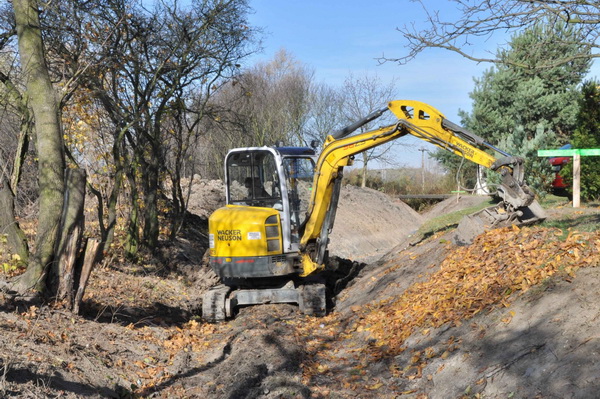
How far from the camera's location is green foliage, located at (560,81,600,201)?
14383 millimetres

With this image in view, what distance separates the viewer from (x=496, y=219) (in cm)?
971

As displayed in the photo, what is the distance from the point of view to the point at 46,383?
18.0 feet

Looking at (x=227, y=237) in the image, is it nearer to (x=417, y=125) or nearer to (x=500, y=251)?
(x=417, y=125)

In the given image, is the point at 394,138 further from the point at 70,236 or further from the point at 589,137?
the point at 589,137

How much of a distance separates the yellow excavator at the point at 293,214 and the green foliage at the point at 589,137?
18.6ft

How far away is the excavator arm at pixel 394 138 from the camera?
30.1ft

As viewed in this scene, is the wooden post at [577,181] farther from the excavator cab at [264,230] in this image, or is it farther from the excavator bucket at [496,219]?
the excavator cab at [264,230]

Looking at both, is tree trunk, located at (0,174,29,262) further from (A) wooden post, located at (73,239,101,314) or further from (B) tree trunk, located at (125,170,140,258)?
(B) tree trunk, located at (125,170,140,258)

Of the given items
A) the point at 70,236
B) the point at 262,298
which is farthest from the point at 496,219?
the point at 70,236

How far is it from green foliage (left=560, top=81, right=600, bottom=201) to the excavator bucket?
18.3 feet

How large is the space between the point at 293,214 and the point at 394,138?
7.36 feet

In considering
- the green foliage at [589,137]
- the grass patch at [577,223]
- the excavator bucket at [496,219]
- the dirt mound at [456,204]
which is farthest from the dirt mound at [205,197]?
the grass patch at [577,223]

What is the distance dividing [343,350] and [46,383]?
4.03 meters

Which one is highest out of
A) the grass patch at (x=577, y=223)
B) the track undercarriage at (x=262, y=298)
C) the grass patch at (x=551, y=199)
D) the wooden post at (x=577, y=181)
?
the wooden post at (x=577, y=181)
